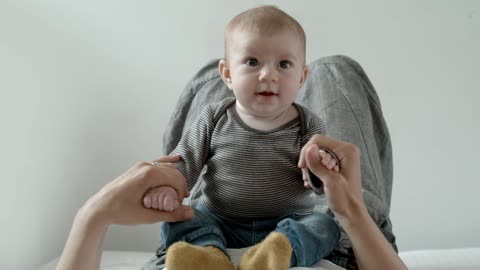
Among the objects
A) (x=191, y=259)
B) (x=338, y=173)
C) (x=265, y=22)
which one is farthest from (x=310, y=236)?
(x=265, y=22)

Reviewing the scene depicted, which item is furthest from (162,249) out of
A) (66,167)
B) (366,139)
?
(66,167)

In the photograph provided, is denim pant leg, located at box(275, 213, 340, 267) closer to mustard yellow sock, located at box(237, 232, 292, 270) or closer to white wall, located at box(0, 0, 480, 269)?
mustard yellow sock, located at box(237, 232, 292, 270)

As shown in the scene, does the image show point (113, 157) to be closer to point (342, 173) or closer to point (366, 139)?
point (366, 139)

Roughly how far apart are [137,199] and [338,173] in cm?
32

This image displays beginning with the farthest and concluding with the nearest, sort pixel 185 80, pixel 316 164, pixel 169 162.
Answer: pixel 185 80
pixel 169 162
pixel 316 164

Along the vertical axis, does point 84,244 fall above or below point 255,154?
below

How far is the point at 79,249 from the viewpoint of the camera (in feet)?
2.91

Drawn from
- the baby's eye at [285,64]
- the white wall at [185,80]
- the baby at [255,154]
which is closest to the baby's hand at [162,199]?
the baby at [255,154]

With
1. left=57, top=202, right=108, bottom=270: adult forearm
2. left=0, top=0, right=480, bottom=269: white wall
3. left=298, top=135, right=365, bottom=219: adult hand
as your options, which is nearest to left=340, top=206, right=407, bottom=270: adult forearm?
left=298, top=135, right=365, bottom=219: adult hand

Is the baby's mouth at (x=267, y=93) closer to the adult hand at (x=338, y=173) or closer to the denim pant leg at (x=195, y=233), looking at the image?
the adult hand at (x=338, y=173)

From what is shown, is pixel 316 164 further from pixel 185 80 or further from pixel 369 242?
pixel 185 80

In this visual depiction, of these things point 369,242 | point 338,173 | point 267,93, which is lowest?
point 369,242

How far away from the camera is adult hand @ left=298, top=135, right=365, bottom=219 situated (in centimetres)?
84

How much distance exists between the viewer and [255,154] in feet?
3.07
